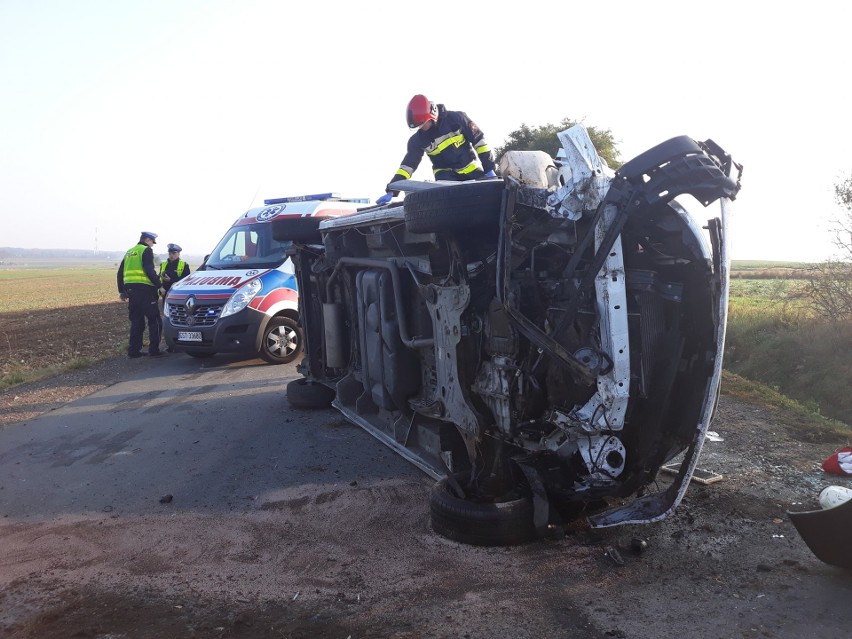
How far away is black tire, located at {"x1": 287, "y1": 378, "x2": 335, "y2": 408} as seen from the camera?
22.6 feet

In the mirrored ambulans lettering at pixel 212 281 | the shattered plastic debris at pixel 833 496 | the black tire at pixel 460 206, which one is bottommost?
the shattered plastic debris at pixel 833 496

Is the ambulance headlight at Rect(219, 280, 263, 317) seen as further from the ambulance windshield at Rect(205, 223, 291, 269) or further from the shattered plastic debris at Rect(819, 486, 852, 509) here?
the shattered plastic debris at Rect(819, 486, 852, 509)

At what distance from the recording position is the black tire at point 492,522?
3611mm

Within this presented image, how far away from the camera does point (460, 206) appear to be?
3.71 meters

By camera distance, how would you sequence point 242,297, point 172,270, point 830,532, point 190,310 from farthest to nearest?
point 172,270, point 190,310, point 242,297, point 830,532

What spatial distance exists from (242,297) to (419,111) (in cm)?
435

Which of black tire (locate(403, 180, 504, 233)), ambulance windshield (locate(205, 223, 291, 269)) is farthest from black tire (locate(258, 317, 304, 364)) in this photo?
black tire (locate(403, 180, 504, 233))

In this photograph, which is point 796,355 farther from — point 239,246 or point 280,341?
point 239,246

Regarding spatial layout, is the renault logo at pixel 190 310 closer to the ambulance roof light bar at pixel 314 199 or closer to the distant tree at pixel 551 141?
the ambulance roof light bar at pixel 314 199

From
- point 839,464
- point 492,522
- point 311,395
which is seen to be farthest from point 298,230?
point 839,464

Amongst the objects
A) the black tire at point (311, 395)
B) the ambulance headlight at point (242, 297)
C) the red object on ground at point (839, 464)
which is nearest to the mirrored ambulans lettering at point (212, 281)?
the ambulance headlight at point (242, 297)

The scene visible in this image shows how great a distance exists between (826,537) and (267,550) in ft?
9.26

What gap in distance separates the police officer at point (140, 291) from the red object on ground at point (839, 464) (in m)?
9.65

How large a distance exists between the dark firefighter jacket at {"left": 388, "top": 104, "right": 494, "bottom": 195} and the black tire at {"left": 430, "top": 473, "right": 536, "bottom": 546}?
3637 millimetres
